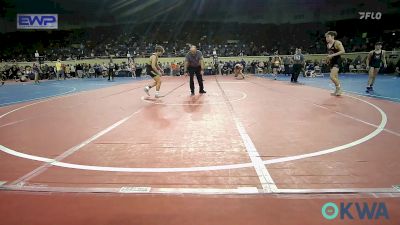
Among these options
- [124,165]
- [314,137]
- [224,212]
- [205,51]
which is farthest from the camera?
[205,51]

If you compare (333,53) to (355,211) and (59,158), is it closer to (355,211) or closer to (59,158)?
(355,211)

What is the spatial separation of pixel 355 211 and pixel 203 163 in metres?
1.84

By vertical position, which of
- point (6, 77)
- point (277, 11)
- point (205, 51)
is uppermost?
point (277, 11)

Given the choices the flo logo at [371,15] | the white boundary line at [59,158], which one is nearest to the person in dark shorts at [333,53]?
the white boundary line at [59,158]

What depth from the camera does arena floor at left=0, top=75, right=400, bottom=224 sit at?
113 inches

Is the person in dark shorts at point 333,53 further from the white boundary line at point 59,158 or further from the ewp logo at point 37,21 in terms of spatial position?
the ewp logo at point 37,21

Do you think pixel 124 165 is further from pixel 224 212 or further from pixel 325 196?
pixel 325 196

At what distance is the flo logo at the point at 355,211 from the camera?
2596 mm

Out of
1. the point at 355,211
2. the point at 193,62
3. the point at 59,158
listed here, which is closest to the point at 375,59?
the point at 193,62

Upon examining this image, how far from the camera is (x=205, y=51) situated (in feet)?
115

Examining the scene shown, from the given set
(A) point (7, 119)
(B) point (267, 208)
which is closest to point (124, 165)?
(B) point (267, 208)

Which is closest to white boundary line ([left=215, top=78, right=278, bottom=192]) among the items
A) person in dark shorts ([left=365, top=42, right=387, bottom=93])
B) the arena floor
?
the arena floor

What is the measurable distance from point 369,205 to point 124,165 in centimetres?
270

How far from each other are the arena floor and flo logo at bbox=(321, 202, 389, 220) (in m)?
0.07
